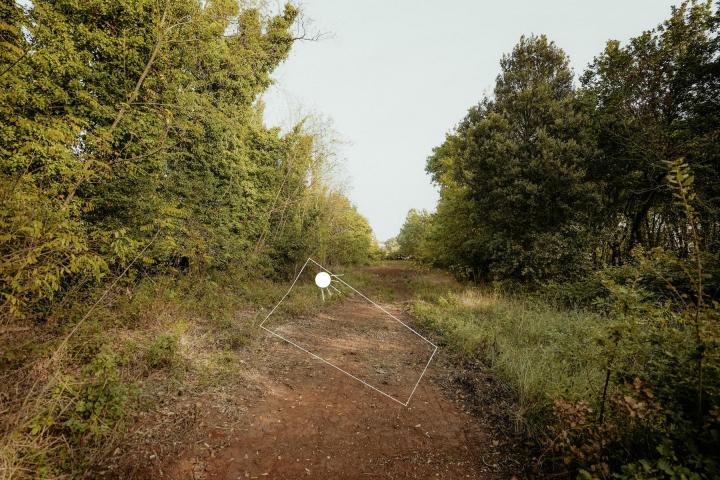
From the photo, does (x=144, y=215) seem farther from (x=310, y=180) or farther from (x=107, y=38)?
(x=310, y=180)

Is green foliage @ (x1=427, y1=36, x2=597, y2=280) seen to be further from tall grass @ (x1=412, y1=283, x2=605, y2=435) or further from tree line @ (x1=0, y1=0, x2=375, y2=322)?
tree line @ (x1=0, y1=0, x2=375, y2=322)

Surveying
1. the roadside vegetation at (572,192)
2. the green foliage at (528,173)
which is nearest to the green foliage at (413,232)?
the roadside vegetation at (572,192)

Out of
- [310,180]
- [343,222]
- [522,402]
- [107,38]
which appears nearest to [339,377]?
[522,402]

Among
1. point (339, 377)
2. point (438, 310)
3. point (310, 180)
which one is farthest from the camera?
point (310, 180)

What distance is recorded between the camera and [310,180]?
58.3 ft

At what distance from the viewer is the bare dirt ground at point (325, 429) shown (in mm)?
3449

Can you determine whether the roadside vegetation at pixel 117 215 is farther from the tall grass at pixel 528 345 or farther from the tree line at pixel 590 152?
the tree line at pixel 590 152

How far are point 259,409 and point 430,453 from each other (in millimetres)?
2599

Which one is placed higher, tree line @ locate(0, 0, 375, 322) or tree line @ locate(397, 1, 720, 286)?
tree line @ locate(397, 1, 720, 286)

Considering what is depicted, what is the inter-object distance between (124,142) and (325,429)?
334 inches

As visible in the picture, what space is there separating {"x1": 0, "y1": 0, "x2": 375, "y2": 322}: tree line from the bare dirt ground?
2.55m

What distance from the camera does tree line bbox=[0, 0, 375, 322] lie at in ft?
14.8

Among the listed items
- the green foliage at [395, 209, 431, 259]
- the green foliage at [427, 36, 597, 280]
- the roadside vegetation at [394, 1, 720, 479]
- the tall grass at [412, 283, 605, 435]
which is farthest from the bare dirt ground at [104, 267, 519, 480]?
the green foliage at [395, 209, 431, 259]

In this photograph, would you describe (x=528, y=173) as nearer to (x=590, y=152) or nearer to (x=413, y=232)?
(x=590, y=152)
